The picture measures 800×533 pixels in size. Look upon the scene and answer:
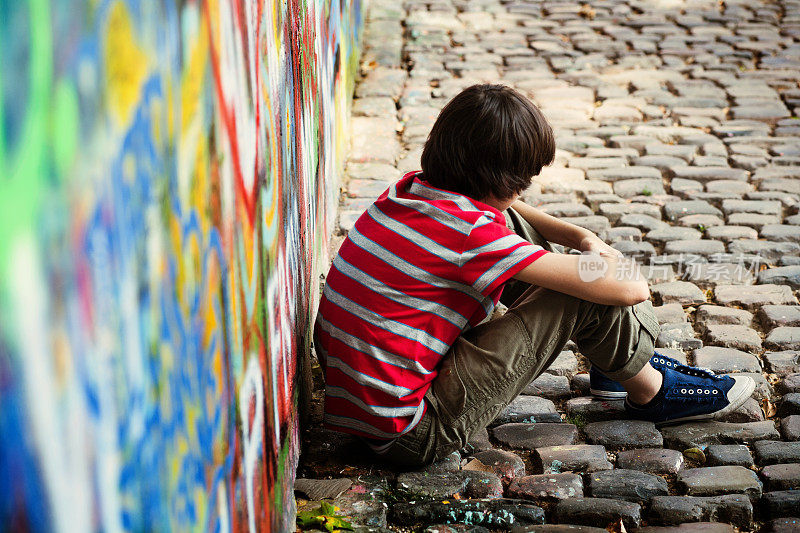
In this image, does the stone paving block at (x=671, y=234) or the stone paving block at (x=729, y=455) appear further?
the stone paving block at (x=671, y=234)

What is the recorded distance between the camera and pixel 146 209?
110 cm

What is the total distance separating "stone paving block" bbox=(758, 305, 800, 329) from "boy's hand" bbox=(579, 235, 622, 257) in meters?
1.07

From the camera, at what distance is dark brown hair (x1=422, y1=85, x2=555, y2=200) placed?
7.77 feet

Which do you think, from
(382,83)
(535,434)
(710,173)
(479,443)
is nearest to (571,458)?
(535,434)

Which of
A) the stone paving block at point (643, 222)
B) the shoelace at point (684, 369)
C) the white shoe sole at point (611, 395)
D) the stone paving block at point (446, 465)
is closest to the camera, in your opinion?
the stone paving block at point (446, 465)

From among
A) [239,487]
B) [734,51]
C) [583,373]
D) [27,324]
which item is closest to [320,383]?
[583,373]

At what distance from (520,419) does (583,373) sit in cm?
40

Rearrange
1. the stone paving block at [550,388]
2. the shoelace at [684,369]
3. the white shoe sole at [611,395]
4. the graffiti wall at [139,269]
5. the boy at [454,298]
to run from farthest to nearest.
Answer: the stone paving block at [550,388] < the white shoe sole at [611,395] < the shoelace at [684,369] < the boy at [454,298] < the graffiti wall at [139,269]

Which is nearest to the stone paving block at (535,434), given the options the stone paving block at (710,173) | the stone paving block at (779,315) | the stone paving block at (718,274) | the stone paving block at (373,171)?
the stone paving block at (779,315)

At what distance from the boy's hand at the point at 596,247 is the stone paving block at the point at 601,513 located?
0.73 meters

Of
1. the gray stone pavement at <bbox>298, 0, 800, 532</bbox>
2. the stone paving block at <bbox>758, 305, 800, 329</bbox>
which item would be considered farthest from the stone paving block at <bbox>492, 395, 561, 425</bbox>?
the stone paving block at <bbox>758, 305, 800, 329</bbox>

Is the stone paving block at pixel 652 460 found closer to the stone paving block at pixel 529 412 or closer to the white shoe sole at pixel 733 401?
the white shoe sole at pixel 733 401

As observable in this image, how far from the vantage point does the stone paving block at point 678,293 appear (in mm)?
3592

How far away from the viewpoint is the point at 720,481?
2.46m
